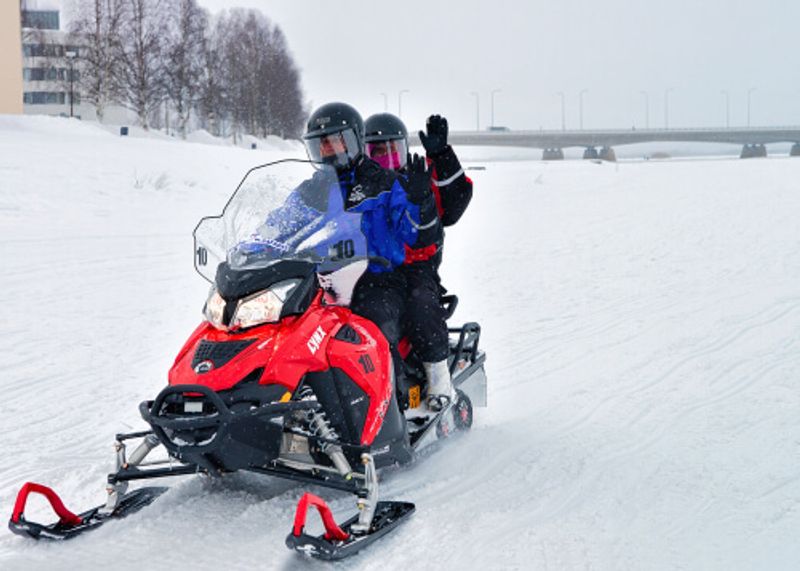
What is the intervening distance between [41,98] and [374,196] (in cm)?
6841

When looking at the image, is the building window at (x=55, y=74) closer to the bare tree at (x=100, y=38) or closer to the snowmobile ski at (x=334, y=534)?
the bare tree at (x=100, y=38)

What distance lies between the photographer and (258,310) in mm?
3938

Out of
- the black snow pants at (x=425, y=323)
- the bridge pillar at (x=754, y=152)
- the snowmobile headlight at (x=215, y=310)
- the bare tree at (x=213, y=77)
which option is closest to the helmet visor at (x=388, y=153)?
the black snow pants at (x=425, y=323)

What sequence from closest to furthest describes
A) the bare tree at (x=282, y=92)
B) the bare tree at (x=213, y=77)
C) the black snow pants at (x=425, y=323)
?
Answer: the black snow pants at (x=425, y=323)
the bare tree at (x=213, y=77)
the bare tree at (x=282, y=92)

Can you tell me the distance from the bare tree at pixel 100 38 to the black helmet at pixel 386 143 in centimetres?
4081

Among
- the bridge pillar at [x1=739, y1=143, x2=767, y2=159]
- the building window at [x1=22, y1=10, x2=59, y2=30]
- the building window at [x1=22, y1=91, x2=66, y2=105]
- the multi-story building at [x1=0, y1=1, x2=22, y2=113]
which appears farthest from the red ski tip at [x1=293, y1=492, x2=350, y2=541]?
the bridge pillar at [x1=739, y1=143, x2=767, y2=159]

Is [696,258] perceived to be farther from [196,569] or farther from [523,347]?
[196,569]

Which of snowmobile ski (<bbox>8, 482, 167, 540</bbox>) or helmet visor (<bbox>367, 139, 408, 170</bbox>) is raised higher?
helmet visor (<bbox>367, 139, 408, 170</bbox>)

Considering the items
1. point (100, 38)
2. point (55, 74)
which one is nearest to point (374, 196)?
point (100, 38)

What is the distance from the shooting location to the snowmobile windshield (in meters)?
4.17

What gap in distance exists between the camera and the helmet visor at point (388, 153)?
546 cm

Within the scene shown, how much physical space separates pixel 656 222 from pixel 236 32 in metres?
42.9

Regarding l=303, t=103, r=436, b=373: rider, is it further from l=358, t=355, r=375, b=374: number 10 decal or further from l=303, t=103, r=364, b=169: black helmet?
l=358, t=355, r=375, b=374: number 10 decal

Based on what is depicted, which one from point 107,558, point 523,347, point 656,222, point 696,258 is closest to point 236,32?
point 656,222
